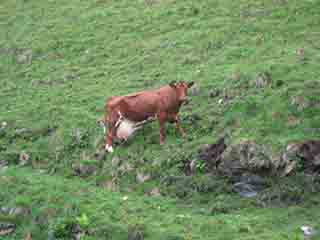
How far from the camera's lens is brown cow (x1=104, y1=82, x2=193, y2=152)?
1867cm

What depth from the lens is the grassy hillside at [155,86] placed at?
15023mm

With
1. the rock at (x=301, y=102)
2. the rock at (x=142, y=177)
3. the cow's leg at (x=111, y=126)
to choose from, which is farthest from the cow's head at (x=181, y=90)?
the rock at (x=301, y=102)

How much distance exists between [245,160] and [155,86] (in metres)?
7.20

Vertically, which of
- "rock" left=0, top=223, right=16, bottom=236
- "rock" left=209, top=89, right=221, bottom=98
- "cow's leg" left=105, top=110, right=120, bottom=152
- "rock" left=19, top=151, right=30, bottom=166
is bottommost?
"rock" left=19, top=151, right=30, bottom=166

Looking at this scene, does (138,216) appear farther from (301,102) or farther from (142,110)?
(301,102)

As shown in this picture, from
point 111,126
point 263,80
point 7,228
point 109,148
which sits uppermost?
point 263,80

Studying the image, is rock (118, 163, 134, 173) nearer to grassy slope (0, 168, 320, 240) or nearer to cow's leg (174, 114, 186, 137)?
grassy slope (0, 168, 320, 240)

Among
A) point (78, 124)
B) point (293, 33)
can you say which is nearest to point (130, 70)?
point (78, 124)

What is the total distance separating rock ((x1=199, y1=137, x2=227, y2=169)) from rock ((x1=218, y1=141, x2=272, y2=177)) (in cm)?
17

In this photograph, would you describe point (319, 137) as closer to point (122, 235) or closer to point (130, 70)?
point (122, 235)

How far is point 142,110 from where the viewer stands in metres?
18.7

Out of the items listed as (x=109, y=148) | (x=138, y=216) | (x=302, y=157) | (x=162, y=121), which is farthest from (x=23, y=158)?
(x=302, y=157)

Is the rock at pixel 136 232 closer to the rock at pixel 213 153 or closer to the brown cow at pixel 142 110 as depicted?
the rock at pixel 213 153

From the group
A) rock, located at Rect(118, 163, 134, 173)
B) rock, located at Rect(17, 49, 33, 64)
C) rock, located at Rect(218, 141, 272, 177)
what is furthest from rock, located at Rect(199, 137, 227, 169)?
rock, located at Rect(17, 49, 33, 64)
